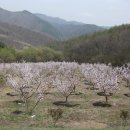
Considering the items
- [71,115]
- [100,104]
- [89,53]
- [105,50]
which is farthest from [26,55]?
[71,115]


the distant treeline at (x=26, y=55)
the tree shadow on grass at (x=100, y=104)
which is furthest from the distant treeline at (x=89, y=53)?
the tree shadow on grass at (x=100, y=104)

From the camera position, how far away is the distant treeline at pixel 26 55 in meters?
86.7

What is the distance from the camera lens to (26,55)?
9675cm

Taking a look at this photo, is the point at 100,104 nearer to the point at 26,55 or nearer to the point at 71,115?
the point at 71,115

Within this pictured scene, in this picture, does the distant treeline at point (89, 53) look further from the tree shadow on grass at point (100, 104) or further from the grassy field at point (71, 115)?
the tree shadow on grass at point (100, 104)

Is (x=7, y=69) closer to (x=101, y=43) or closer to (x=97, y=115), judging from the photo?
(x=97, y=115)

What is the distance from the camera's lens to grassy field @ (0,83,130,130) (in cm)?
2102

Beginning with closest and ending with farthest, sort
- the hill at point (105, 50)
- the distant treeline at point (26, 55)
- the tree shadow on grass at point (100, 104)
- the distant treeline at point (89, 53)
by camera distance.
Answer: the tree shadow on grass at point (100, 104)
the distant treeline at point (26, 55)
the distant treeline at point (89, 53)
the hill at point (105, 50)

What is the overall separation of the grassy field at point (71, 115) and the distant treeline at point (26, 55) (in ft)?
173

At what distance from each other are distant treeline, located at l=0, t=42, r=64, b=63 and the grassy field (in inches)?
2081

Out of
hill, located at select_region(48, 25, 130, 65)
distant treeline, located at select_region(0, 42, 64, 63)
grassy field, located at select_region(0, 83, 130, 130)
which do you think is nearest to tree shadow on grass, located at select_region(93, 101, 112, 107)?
grassy field, located at select_region(0, 83, 130, 130)

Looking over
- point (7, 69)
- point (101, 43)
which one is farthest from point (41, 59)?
point (7, 69)

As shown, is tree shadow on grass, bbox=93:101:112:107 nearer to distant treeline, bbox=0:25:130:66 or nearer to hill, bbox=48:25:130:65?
distant treeline, bbox=0:25:130:66

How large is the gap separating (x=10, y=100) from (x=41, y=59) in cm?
7043
